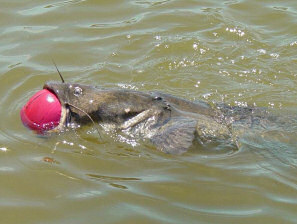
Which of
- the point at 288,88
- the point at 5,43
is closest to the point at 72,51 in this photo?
the point at 5,43

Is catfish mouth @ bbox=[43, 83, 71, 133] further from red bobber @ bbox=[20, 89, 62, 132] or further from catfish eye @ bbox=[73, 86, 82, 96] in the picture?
catfish eye @ bbox=[73, 86, 82, 96]

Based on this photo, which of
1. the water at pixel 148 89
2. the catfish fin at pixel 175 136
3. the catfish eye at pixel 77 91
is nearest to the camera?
the water at pixel 148 89

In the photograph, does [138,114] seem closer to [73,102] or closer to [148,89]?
[73,102]

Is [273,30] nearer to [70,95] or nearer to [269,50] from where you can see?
[269,50]

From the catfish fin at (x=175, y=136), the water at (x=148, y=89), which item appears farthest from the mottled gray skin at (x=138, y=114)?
the water at (x=148, y=89)

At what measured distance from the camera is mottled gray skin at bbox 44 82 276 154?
489 centimetres

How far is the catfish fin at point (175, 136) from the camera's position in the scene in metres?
4.67

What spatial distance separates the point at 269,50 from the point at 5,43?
3.51 metres

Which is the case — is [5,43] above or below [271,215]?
above

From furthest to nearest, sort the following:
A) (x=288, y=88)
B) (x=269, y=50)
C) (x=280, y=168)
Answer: (x=269, y=50) < (x=288, y=88) < (x=280, y=168)

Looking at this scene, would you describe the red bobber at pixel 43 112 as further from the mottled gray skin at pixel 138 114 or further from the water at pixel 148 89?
the water at pixel 148 89

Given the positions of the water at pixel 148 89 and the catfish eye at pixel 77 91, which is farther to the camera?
the catfish eye at pixel 77 91

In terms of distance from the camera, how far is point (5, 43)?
24.1 feet

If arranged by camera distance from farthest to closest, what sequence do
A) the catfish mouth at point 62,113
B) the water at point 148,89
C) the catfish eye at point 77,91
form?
the catfish eye at point 77,91
the catfish mouth at point 62,113
the water at point 148,89
